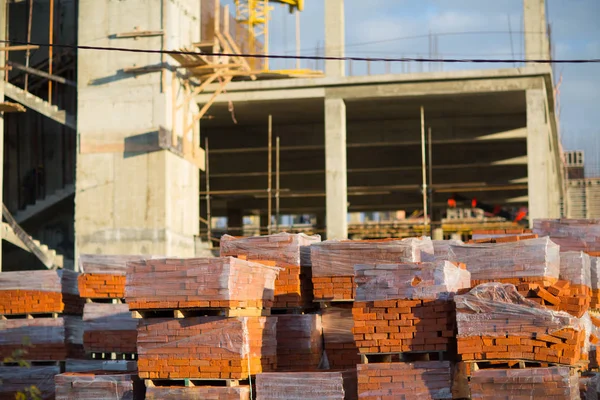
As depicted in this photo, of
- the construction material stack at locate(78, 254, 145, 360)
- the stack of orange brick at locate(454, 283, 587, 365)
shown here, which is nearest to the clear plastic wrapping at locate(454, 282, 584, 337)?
the stack of orange brick at locate(454, 283, 587, 365)

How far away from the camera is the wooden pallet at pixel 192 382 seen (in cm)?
1021

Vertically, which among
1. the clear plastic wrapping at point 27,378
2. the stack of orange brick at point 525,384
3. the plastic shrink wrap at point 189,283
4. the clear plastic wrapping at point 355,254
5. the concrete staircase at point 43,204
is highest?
the concrete staircase at point 43,204

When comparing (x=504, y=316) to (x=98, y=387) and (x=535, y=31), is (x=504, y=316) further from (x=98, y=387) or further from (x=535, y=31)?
(x=535, y=31)

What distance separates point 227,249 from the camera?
12016 mm

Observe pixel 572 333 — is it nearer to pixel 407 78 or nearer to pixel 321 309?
pixel 321 309

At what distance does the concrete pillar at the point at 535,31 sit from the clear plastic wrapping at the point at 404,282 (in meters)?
15.1

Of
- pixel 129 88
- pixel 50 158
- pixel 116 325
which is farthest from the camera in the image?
pixel 50 158

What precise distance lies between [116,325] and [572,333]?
6394 mm

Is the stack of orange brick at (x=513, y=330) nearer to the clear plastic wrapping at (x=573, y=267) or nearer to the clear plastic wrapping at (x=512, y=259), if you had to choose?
the clear plastic wrapping at (x=512, y=259)

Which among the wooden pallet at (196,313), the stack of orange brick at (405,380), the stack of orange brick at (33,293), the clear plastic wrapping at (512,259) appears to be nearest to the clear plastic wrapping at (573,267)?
the clear plastic wrapping at (512,259)

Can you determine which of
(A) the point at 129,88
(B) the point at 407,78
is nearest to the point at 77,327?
(A) the point at 129,88

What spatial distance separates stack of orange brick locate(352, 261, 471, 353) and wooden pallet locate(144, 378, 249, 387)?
1428 mm

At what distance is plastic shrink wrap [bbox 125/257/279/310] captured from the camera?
33.5 ft

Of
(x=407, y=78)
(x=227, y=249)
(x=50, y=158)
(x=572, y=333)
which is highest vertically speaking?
(x=407, y=78)
